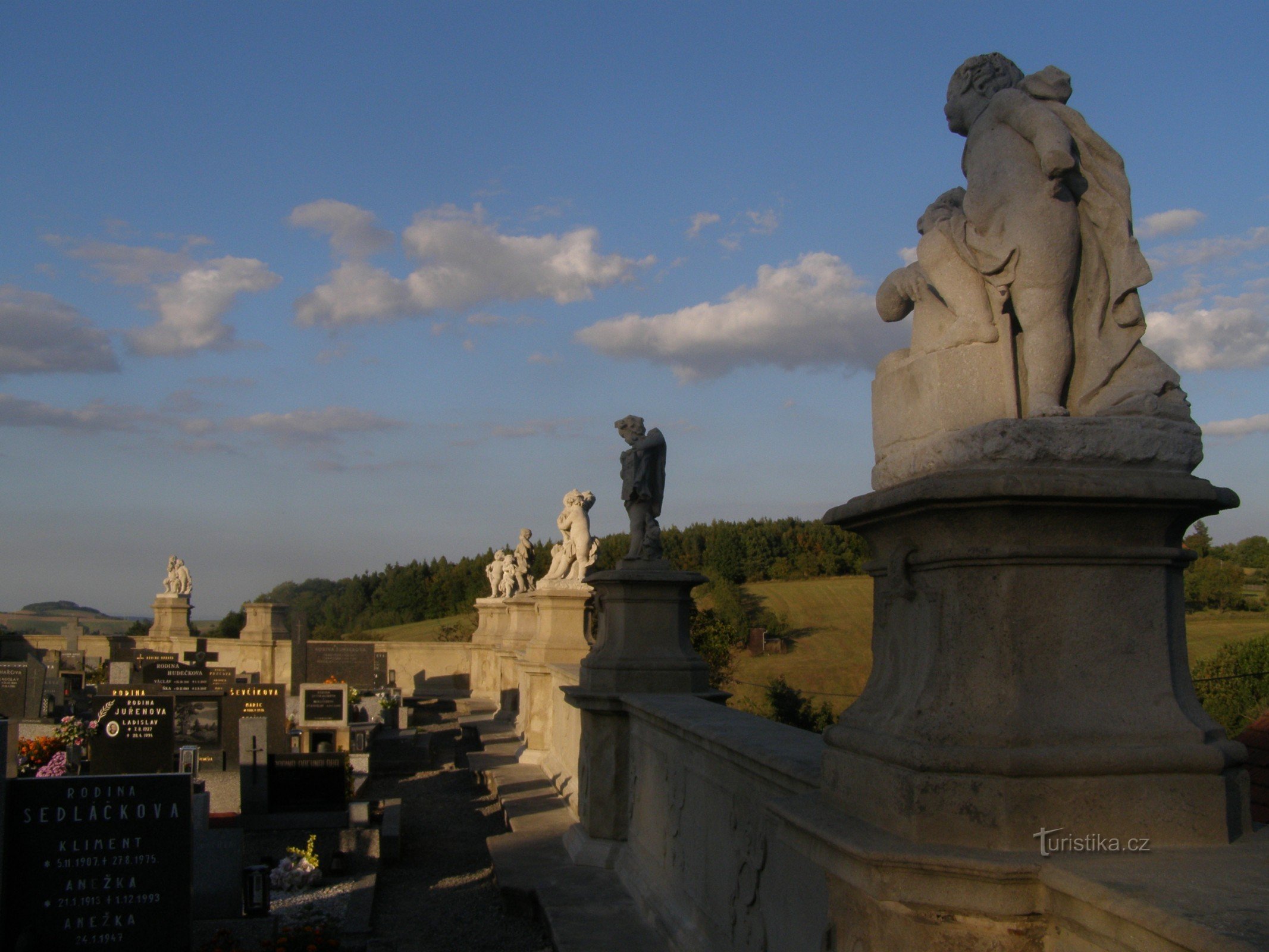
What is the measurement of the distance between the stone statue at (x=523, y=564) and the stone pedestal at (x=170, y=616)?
1319cm

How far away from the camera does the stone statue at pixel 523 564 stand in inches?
930

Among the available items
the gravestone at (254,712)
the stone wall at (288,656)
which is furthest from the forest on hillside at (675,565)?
the gravestone at (254,712)

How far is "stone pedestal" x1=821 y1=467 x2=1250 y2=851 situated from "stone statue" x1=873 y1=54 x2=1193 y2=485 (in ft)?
0.99

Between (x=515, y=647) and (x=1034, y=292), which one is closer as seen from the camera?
(x=1034, y=292)

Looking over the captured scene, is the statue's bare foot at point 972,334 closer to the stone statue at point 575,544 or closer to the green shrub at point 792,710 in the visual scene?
the stone statue at point 575,544

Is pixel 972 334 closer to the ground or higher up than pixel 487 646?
higher up

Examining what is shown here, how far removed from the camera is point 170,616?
1248 inches

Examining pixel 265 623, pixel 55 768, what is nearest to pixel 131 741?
pixel 55 768

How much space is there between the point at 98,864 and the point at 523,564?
1880cm

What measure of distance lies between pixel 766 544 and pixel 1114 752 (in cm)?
5097

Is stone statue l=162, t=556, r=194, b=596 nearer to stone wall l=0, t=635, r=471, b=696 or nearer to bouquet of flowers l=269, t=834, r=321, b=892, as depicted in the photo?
stone wall l=0, t=635, r=471, b=696

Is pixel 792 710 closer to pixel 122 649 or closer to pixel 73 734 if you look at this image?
pixel 73 734

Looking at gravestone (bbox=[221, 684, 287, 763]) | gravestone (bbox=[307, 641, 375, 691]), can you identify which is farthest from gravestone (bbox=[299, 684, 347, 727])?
gravestone (bbox=[307, 641, 375, 691])

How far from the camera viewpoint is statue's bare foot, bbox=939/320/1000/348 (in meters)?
2.94
